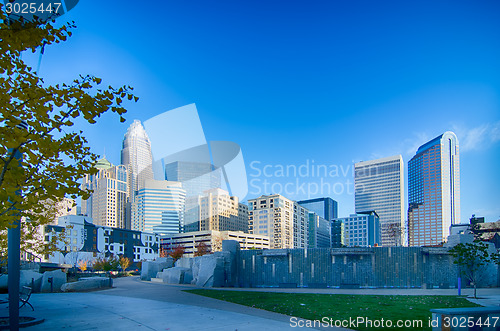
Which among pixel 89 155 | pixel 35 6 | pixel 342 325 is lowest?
pixel 342 325

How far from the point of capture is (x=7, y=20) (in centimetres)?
611

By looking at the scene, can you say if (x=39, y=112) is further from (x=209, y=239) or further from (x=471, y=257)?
(x=209, y=239)

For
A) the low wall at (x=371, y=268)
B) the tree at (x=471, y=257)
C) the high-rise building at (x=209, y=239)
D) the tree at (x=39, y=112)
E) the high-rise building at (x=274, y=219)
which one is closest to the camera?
the tree at (x=39, y=112)

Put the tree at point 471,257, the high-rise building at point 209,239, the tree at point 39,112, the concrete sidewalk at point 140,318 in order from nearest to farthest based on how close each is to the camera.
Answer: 1. the tree at point 39,112
2. the concrete sidewalk at point 140,318
3. the tree at point 471,257
4. the high-rise building at point 209,239

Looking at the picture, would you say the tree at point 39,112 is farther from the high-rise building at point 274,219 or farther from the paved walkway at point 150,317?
the high-rise building at point 274,219

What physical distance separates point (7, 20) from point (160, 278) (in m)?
33.6

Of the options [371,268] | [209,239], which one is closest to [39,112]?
[371,268]

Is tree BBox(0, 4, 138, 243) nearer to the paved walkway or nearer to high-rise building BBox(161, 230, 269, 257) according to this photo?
the paved walkway

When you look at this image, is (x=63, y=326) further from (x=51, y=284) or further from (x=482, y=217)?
(x=482, y=217)

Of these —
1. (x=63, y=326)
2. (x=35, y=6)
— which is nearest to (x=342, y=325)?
(x=63, y=326)

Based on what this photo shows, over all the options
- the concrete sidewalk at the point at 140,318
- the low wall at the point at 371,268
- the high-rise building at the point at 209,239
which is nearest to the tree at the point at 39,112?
the concrete sidewalk at the point at 140,318

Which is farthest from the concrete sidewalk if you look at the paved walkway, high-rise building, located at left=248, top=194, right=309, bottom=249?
high-rise building, located at left=248, top=194, right=309, bottom=249

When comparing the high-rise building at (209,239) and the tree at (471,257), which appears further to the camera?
the high-rise building at (209,239)

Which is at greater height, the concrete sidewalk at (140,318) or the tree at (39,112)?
the tree at (39,112)
